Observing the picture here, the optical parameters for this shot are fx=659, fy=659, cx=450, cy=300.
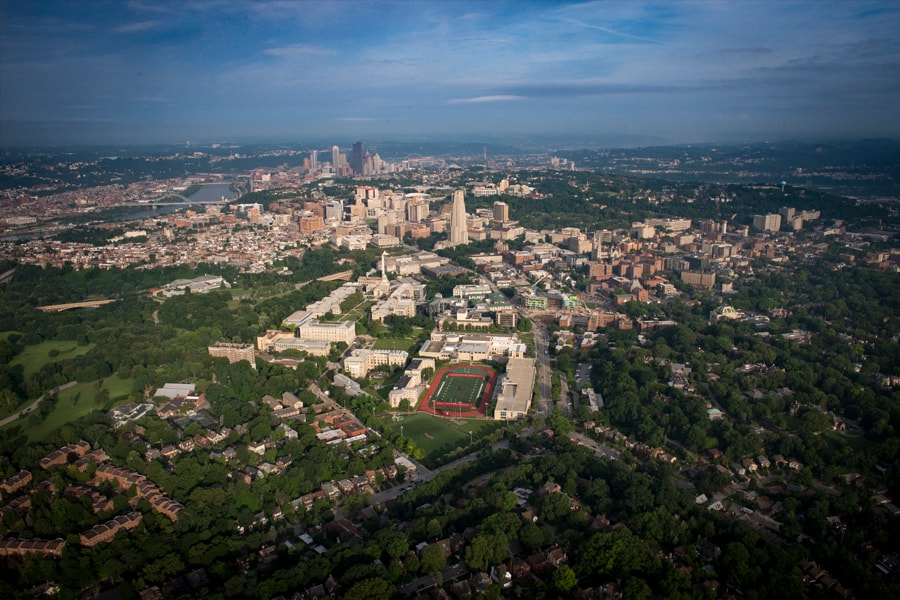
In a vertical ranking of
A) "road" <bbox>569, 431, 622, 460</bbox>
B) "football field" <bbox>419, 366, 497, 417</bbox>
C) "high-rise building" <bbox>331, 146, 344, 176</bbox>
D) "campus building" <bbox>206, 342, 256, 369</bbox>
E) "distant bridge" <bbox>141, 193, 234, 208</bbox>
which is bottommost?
"road" <bbox>569, 431, 622, 460</bbox>

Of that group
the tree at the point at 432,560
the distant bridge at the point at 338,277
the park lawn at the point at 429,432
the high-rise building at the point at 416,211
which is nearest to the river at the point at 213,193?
the high-rise building at the point at 416,211

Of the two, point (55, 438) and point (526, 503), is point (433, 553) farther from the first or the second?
point (55, 438)

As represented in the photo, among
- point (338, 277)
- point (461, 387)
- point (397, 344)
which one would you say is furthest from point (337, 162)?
point (461, 387)

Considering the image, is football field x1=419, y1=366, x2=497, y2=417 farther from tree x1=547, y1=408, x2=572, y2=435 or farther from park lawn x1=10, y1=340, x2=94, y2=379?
park lawn x1=10, y1=340, x2=94, y2=379

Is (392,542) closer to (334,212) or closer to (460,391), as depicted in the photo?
(460,391)

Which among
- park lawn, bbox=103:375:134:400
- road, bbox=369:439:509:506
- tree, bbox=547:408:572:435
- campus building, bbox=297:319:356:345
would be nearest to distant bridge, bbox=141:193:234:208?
campus building, bbox=297:319:356:345

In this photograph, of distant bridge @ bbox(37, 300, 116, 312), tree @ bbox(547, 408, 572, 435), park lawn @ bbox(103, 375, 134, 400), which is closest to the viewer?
tree @ bbox(547, 408, 572, 435)
